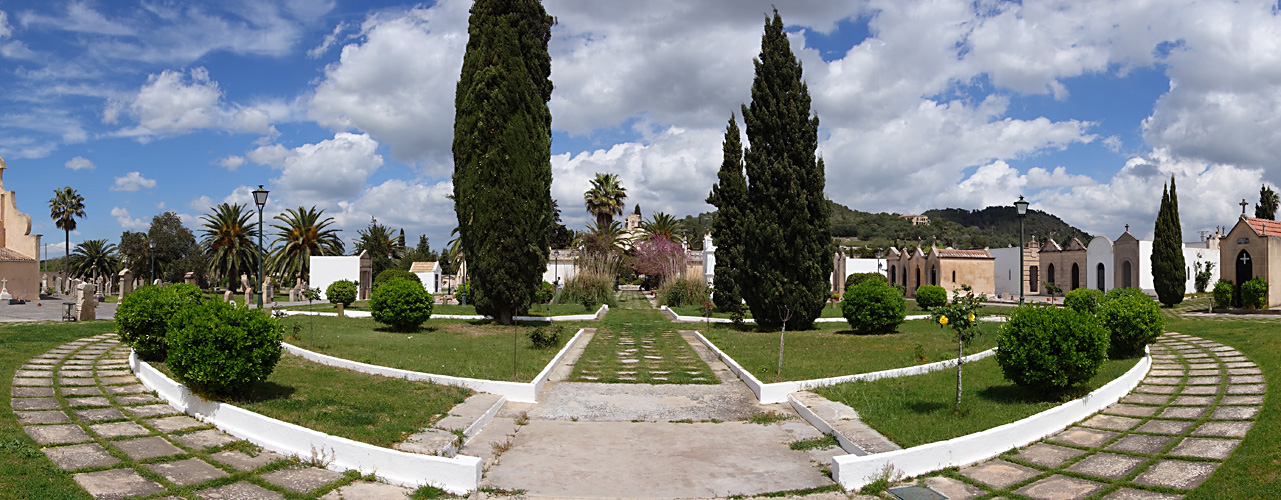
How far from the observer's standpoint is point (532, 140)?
1992 cm

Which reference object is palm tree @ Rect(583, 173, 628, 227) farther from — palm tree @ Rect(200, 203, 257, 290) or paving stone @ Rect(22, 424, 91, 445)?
paving stone @ Rect(22, 424, 91, 445)

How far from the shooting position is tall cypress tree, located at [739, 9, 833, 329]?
18641 millimetres

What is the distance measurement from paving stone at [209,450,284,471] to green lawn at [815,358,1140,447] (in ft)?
20.1

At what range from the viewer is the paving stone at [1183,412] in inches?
304

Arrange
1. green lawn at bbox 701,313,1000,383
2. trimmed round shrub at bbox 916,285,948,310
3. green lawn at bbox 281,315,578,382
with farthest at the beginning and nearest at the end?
1. trimmed round shrub at bbox 916,285,948,310
2. green lawn at bbox 701,313,1000,383
3. green lawn at bbox 281,315,578,382

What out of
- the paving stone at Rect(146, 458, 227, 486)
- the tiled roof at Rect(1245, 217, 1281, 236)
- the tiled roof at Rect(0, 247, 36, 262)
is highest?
the tiled roof at Rect(1245, 217, 1281, 236)

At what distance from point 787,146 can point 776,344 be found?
560 centimetres

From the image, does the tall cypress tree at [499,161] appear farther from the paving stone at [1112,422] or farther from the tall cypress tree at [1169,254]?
the tall cypress tree at [1169,254]

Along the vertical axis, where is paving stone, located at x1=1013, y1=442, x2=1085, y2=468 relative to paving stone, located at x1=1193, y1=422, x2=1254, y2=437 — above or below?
below

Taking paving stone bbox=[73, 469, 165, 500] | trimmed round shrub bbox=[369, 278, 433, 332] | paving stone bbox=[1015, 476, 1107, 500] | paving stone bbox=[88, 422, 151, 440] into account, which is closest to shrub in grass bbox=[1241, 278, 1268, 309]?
paving stone bbox=[1015, 476, 1107, 500]

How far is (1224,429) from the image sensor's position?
698 centimetres

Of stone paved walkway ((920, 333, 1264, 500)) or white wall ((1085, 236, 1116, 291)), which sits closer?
stone paved walkway ((920, 333, 1264, 500))

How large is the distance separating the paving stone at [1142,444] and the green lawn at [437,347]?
7727 mm

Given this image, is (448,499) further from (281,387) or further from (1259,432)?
(1259,432)
